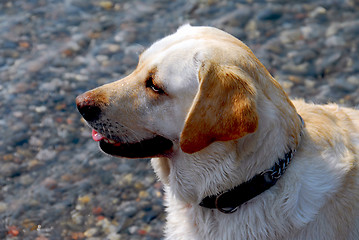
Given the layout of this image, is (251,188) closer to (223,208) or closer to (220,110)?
(223,208)

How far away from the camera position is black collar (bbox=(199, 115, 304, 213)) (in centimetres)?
270

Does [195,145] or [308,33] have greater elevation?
[195,145]

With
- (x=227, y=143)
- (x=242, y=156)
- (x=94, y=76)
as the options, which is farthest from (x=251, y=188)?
(x=94, y=76)

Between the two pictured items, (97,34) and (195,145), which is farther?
(97,34)

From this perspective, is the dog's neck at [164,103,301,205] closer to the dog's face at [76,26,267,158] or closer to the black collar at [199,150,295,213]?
the black collar at [199,150,295,213]

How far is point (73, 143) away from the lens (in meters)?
4.59

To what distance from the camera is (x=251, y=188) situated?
2.73m

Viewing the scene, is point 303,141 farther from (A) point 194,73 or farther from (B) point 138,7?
(B) point 138,7

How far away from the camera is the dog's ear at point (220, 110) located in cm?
246

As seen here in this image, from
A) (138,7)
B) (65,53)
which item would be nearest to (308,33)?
(138,7)

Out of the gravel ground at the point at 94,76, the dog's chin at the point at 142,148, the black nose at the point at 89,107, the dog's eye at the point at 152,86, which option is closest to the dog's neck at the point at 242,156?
the dog's chin at the point at 142,148

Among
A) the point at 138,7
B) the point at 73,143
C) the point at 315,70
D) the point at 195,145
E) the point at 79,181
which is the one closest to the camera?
the point at 195,145

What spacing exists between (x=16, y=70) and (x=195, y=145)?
3.55 m

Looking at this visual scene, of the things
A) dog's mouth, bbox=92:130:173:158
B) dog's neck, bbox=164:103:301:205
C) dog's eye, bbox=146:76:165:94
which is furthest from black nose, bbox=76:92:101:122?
dog's neck, bbox=164:103:301:205
